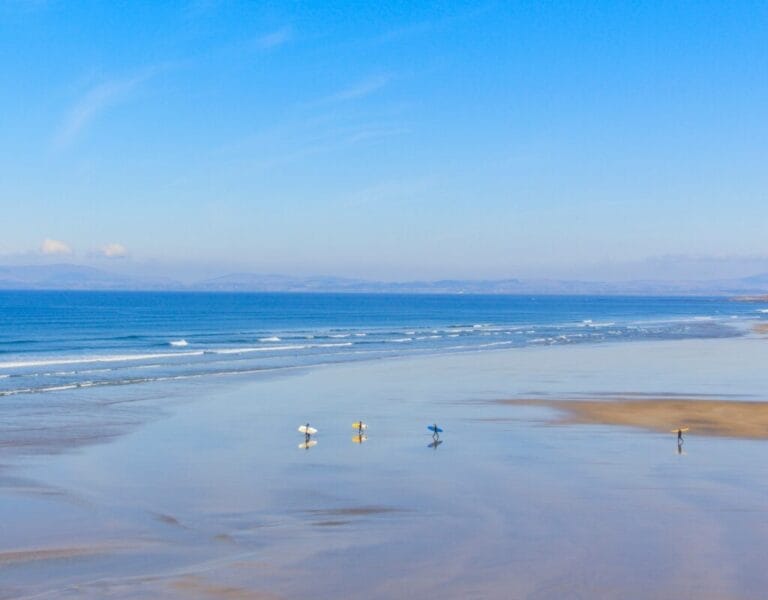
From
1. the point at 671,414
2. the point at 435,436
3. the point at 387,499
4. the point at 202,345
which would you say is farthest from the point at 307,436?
the point at 202,345

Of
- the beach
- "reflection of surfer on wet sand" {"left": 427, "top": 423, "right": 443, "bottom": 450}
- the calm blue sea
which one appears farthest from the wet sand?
the calm blue sea

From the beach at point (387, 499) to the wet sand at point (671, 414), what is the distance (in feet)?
0.46

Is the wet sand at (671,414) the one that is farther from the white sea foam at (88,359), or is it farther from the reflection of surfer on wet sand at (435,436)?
the white sea foam at (88,359)

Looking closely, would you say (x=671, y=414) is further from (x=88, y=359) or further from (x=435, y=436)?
(x=88, y=359)

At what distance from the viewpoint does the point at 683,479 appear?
1950 cm

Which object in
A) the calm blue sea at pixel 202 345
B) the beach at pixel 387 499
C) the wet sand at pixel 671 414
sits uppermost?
the calm blue sea at pixel 202 345

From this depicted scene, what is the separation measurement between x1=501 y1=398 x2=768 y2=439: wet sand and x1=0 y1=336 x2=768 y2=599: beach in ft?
0.46

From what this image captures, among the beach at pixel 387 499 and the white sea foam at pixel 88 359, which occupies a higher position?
the white sea foam at pixel 88 359

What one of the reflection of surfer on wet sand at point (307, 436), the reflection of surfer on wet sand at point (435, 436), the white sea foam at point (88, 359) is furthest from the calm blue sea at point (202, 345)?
the reflection of surfer on wet sand at point (435, 436)

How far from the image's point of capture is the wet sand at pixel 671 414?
27.0 metres

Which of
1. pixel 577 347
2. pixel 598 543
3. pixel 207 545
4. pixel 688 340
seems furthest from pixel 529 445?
pixel 688 340

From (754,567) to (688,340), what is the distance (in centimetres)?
6228

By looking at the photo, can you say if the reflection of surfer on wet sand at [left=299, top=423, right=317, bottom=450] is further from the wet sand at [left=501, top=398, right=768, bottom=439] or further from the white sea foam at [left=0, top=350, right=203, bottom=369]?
the white sea foam at [left=0, top=350, right=203, bottom=369]

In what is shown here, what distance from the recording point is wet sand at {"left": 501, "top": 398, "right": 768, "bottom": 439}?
88.5 ft
